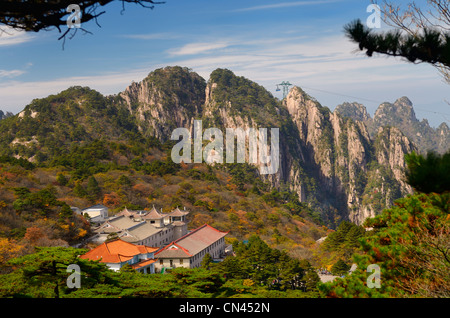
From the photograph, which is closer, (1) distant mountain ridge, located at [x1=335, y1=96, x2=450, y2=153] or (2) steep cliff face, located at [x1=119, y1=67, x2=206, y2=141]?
(2) steep cliff face, located at [x1=119, y1=67, x2=206, y2=141]

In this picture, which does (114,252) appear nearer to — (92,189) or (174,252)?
(174,252)

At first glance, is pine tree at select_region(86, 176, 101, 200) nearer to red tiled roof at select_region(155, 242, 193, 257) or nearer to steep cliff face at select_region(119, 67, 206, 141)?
red tiled roof at select_region(155, 242, 193, 257)

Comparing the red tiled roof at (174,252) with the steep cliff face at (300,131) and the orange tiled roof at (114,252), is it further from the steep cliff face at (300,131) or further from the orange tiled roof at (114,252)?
the steep cliff face at (300,131)

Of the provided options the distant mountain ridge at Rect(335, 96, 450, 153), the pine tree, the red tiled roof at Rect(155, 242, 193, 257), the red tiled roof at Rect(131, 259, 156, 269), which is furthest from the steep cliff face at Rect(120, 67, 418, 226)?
the red tiled roof at Rect(131, 259, 156, 269)

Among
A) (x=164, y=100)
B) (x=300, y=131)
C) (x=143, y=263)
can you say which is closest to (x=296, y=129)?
(x=300, y=131)

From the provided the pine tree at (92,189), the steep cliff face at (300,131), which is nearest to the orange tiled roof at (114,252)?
the pine tree at (92,189)

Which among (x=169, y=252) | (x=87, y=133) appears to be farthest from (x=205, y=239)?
(x=87, y=133)
